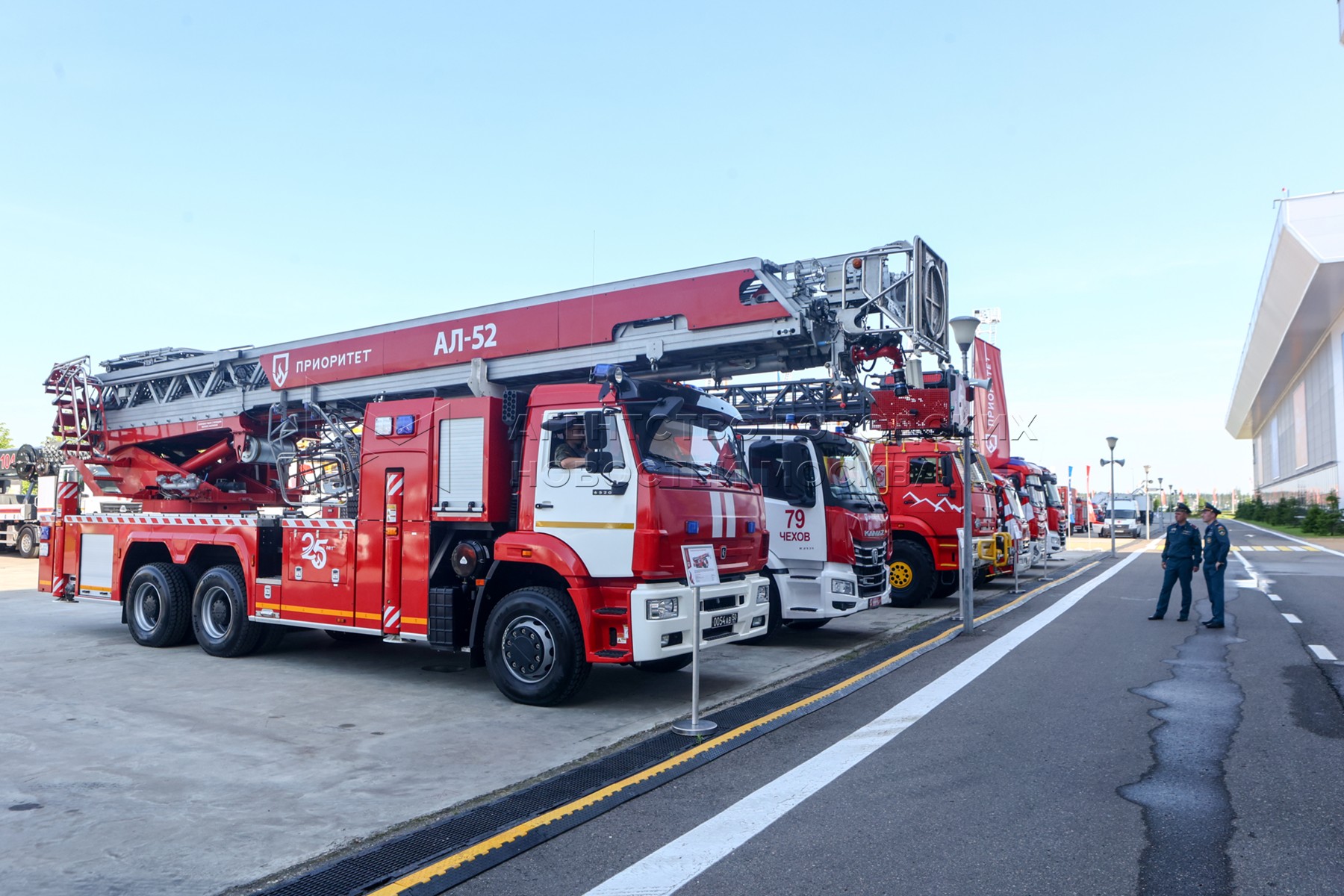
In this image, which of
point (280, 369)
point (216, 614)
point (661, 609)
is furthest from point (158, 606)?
point (661, 609)

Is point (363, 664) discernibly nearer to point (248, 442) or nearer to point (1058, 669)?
point (248, 442)

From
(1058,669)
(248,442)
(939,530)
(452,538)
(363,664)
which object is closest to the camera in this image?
(452,538)

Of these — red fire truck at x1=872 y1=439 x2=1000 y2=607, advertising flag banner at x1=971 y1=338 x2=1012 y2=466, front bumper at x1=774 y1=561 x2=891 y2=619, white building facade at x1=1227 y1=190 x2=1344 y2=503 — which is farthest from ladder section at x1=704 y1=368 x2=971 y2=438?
white building facade at x1=1227 y1=190 x2=1344 y2=503

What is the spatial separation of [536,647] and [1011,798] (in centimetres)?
375

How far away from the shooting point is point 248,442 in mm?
10578

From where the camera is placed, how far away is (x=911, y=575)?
49.6ft

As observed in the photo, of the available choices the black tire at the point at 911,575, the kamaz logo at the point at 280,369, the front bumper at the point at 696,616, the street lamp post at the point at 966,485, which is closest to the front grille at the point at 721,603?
the front bumper at the point at 696,616

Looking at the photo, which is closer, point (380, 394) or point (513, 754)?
point (513, 754)

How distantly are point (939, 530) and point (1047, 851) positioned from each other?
11.2 m

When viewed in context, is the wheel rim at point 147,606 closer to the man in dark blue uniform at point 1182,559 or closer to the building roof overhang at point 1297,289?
the man in dark blue uniform at point 1182,559

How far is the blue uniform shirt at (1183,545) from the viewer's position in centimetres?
1281

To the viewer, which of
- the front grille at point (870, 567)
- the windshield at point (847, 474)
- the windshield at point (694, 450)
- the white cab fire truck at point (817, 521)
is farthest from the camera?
the windshield at point (847, 474)

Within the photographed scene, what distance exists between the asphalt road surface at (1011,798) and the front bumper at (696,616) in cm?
103

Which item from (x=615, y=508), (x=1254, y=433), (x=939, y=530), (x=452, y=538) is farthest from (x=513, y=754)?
(x=1254, y=433)
